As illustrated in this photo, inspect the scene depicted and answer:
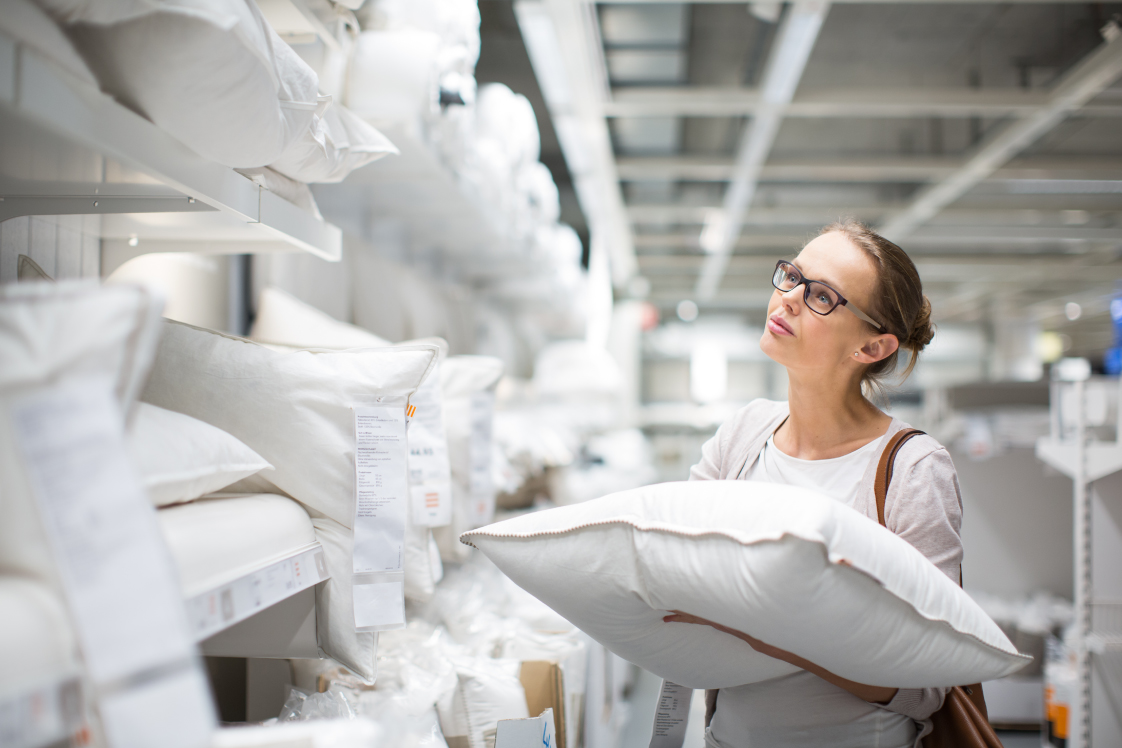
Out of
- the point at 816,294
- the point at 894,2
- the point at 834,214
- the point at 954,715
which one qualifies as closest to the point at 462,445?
the point at 816,294

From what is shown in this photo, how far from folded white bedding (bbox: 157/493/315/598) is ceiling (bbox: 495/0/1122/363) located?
38.2 inches

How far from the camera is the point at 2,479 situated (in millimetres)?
530

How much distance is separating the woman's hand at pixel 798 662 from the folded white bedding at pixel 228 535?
1.62ft

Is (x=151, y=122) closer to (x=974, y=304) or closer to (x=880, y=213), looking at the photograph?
(x=880, y=213)

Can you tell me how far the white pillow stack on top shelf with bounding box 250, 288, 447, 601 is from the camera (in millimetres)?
1396

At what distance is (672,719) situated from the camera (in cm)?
121

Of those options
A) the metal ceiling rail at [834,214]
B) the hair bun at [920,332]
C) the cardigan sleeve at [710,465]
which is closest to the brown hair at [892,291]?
the hair bun at [920,332]

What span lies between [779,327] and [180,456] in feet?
2.89

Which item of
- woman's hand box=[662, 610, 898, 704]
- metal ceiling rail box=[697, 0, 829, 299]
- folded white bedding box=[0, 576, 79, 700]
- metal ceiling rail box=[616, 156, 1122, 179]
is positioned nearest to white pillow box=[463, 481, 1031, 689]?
woman's hand box=[662, 610, 898, 704]

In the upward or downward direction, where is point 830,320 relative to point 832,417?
upward

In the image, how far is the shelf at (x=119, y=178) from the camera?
64 cm

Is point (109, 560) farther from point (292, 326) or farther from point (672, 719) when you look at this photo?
point (292, 326)

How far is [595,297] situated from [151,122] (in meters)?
5.06

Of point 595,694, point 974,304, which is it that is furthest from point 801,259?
point 974,304
